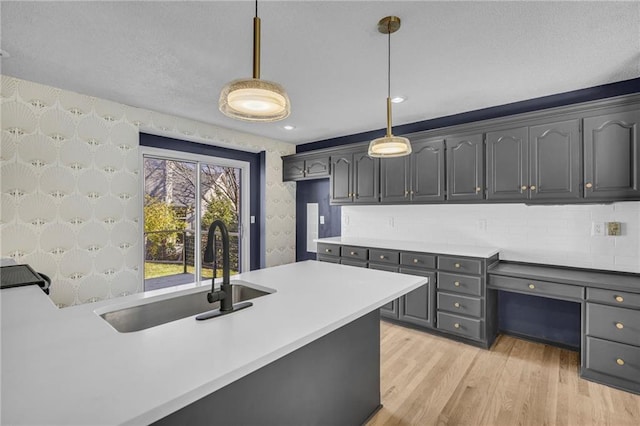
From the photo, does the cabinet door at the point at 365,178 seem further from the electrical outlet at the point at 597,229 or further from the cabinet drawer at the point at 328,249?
the electrical outlet at the point at 597,229

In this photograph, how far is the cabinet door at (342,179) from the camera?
4.29 meters

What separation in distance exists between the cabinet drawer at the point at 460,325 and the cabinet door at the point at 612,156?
1516 millimetres

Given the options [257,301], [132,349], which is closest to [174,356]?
[132,349]

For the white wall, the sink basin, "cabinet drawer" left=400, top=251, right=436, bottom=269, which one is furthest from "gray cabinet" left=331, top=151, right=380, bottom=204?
the sink basin

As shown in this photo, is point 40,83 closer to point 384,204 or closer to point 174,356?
point 174,356

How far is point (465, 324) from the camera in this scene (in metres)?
3.07

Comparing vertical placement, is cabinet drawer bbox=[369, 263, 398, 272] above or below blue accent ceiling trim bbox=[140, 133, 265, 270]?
below

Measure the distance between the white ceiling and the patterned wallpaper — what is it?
224mm

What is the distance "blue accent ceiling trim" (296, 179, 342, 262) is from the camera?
499 centimetres

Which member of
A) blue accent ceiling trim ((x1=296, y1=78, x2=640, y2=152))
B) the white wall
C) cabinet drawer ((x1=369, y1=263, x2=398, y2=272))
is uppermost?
blue accent ceiling trim ((x1=296, y1=78, x2=640, y2=152))

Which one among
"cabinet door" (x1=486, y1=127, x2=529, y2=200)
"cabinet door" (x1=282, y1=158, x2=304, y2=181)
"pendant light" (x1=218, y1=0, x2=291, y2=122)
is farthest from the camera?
"cabinet door" (x1=282, y1=158, x2=304, y2=181)

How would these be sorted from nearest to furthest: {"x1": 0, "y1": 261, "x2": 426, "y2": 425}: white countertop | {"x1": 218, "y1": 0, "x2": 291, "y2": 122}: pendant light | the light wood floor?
{"x1": 0, "y1": 261, "x2": 426, "y2": 425}: white countertop
{"x1": 218, "y1": 0, "x2": 291, "y2": 122}: pendant light
the light wood floor

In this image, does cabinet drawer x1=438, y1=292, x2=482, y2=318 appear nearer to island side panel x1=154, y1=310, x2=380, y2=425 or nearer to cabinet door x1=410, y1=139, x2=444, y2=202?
cabinet door x1=410, y1=139, x2=444, y2=202

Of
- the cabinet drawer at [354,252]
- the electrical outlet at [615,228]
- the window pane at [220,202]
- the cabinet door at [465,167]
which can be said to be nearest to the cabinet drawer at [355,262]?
the cabinet drawer at [354,252]
